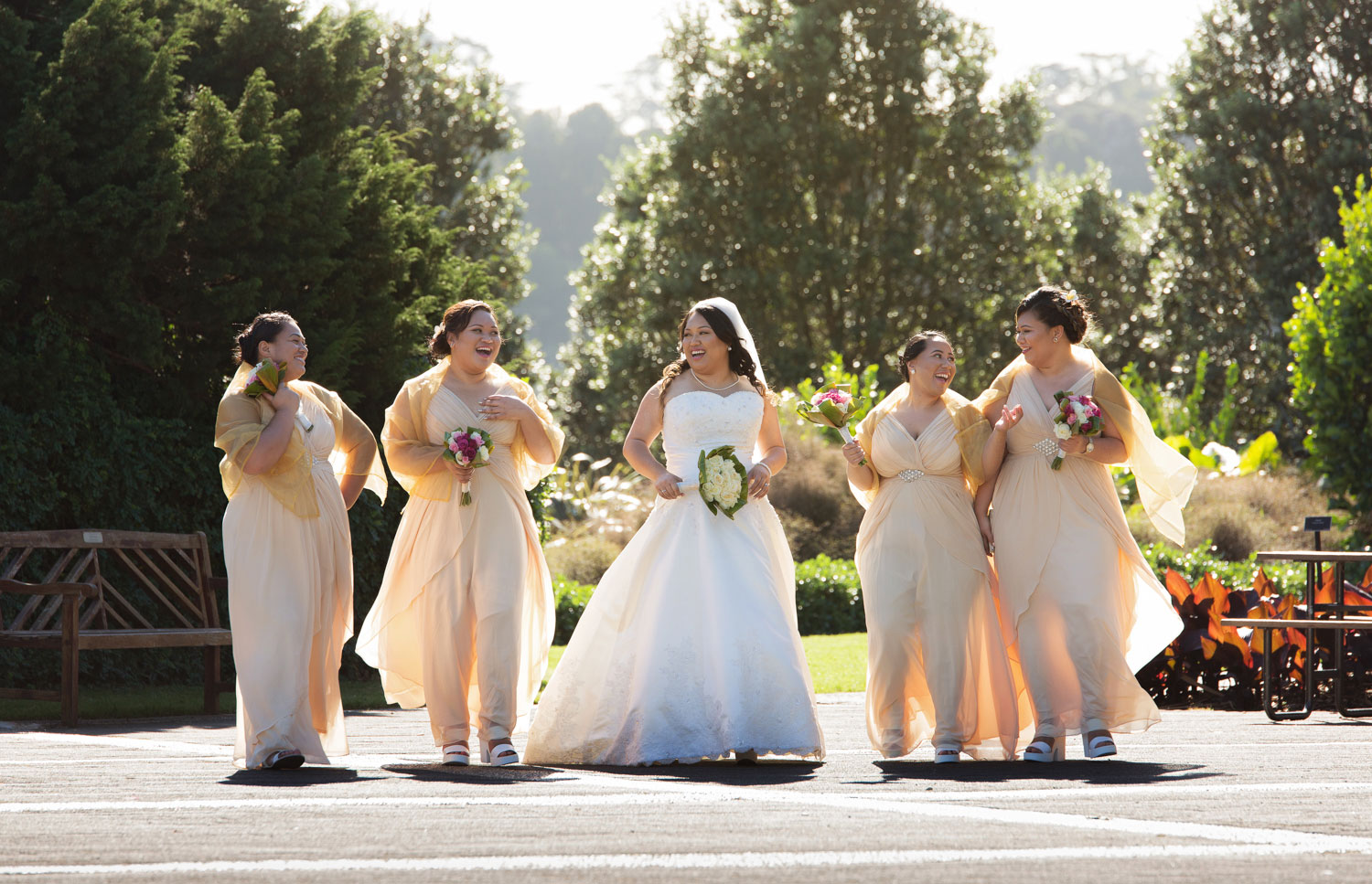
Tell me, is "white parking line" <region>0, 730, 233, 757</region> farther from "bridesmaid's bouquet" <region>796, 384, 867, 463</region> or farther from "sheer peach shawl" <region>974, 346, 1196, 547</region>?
"sheer peach shawl" <region>974, 346, 1196, 547</region>

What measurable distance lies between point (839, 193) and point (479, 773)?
30.1 metres

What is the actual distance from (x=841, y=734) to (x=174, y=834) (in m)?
5.15

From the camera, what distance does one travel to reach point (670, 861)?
12.7ft

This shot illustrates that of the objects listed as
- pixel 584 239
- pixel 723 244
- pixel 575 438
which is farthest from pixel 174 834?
pixel 584 239

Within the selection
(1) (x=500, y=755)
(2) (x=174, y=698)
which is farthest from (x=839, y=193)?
(1) (x=500, y=755)

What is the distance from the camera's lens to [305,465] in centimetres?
690

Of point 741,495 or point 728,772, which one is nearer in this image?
point 728,772

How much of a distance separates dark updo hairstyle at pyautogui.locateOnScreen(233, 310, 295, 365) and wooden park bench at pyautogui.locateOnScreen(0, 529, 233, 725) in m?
3.47

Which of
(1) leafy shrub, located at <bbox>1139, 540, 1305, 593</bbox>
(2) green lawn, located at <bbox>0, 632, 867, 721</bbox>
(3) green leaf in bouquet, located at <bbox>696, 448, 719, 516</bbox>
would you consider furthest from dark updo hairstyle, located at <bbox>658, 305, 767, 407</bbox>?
(1) leafy shrub, located at <bbox>1139, 540, 1305, 593</bbox>

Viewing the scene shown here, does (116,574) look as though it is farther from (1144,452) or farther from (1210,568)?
(1210,568)

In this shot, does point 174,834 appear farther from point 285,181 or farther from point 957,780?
point 285,181

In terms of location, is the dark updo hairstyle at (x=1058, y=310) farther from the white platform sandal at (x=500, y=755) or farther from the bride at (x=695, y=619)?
the white platform sandal at (x=500, y=755)

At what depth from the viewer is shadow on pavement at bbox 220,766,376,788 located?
597 centimetres

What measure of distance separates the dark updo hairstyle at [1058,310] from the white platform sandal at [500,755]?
3.11 m
